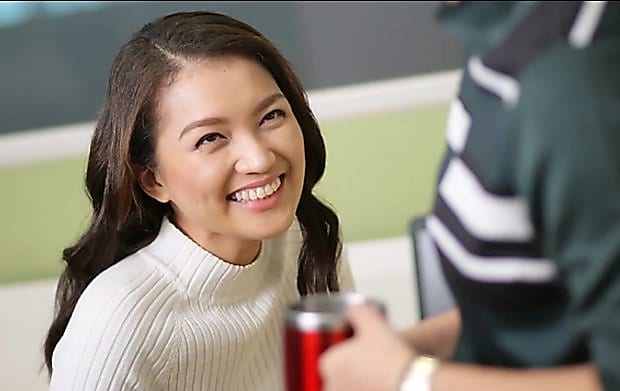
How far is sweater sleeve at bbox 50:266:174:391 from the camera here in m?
0.93

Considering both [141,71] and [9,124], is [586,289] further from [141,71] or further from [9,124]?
[9,124]

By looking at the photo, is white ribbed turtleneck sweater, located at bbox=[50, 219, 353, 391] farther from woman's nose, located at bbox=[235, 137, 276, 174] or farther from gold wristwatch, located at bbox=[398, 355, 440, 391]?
gold wristwatch, located at bbox=[398, 355, 440, 391]

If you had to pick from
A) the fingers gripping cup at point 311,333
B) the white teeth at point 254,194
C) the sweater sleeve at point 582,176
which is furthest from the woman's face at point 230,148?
the sweater sleeve at point 582,176

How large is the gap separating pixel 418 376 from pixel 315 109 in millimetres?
1017

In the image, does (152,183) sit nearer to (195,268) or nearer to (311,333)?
(195,268)

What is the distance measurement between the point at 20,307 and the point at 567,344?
3.96ft

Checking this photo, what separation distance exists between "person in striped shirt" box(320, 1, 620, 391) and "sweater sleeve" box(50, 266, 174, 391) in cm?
44

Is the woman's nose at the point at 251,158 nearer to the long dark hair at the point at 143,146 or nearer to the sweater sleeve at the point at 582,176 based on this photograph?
the long dark hair at the point at 143,146

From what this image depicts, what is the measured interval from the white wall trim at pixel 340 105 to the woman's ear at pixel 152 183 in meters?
0.52

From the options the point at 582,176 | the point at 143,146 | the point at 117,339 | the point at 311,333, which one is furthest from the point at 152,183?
the point at 582,176

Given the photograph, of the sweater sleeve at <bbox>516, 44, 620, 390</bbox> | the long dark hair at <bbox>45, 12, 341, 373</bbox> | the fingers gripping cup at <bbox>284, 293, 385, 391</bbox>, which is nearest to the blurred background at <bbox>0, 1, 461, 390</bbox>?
the long dark hair at <bbox>45, 12, 341, 373</bbox>

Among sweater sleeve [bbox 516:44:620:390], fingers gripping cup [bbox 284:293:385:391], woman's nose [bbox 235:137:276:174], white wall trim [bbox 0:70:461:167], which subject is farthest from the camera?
white wall trim [bbox 0:70:461:167]

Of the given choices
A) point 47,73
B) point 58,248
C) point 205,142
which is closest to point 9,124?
point 47,73

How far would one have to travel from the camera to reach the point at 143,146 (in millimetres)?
956
